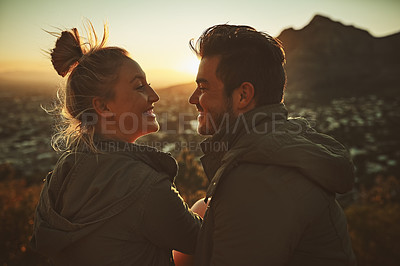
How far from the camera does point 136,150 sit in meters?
2.07

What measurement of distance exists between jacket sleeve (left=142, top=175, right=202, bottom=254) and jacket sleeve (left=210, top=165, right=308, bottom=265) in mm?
382

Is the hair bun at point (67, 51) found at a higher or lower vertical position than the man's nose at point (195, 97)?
higher

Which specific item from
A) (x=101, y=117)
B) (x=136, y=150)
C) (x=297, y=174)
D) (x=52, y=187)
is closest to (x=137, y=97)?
(x=101, y=117)

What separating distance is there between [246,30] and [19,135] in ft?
206

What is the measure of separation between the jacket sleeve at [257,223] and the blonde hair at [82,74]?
4.13 feet

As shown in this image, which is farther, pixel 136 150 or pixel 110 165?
pixel 136 150

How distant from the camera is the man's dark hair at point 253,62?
7.36 ft

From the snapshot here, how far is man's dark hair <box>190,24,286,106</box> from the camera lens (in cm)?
224

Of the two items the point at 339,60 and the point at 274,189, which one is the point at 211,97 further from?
the point at 339,60

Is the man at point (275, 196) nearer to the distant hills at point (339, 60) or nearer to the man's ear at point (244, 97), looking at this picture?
the man's ear at point (244, 97)

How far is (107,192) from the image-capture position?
1777 millimetres

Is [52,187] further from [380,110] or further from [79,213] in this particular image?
[380,110]

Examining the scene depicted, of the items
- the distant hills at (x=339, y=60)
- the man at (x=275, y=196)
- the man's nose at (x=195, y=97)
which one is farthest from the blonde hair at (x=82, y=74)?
the distant hills at (x=339, y=60)

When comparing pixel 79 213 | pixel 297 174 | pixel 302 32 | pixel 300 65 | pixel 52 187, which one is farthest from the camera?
pixel 302 32
